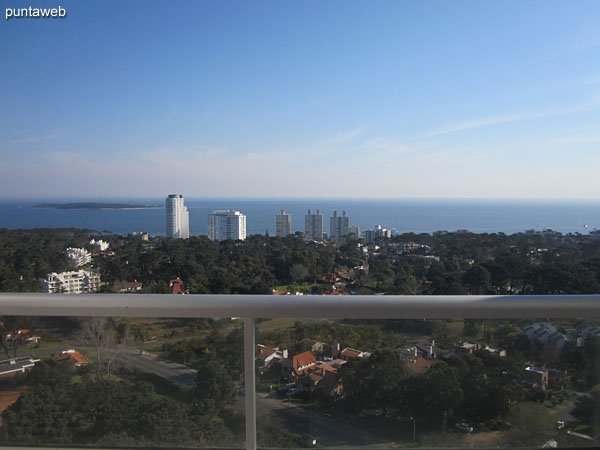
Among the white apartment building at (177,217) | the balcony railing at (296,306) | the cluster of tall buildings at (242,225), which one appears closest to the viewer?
the balcony railing at (296,306)

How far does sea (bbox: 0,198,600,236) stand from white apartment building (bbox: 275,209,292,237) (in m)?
0.05

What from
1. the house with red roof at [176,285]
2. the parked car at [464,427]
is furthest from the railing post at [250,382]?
the house with red roof at [176,285]

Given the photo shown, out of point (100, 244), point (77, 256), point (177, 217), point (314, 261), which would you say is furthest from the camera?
point (177, 217)

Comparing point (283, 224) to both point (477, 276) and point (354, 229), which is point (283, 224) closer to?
point (354, 229)

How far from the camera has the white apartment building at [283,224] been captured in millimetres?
4754

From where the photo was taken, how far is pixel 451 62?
4746mm

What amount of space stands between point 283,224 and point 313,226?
386 mm

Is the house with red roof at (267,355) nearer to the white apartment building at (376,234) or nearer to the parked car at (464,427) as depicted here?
the parked car at (464,427)

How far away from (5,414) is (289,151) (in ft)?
17.7

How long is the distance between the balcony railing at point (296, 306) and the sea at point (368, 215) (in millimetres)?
2947

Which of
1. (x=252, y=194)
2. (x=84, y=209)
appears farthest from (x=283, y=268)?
(x=84, y=209)

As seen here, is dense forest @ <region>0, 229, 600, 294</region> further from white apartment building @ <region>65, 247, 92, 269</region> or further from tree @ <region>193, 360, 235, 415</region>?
tree @ <region>193, 360, 235, 415</region>

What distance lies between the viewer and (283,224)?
190 inches

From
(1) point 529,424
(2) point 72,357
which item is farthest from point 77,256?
(1) point 529,424
